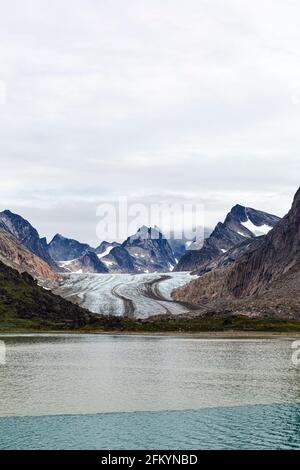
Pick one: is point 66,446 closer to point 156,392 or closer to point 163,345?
point 156,392

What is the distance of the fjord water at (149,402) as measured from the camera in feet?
165

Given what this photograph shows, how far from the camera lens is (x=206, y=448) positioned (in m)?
47.0

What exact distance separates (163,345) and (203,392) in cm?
7709

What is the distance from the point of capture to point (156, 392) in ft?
237

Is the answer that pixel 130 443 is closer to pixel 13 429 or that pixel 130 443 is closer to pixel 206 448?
pixel 206 448

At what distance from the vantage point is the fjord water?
5028 centimetres

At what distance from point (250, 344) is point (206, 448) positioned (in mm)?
102263

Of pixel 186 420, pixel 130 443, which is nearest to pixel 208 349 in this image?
pixel 186 420

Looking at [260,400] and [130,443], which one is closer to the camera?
[130,443]

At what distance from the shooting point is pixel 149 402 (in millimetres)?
65688
